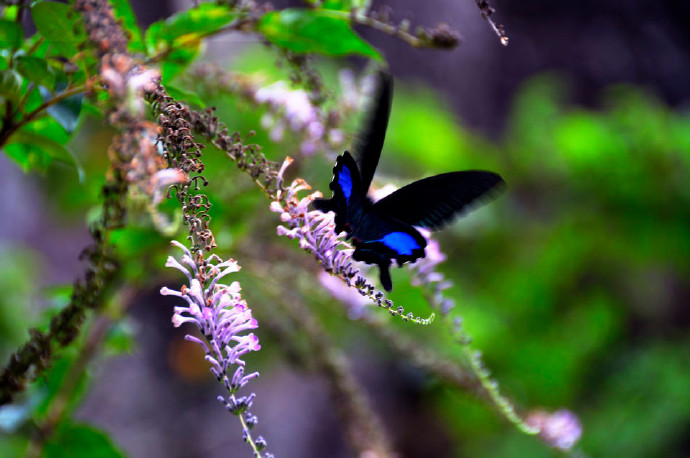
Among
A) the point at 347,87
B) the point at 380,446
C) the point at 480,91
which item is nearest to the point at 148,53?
the point at 347,87

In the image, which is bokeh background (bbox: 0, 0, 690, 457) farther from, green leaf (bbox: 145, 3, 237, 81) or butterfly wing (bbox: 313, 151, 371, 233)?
butterfly wing (bbox: 313, 151, 371, 233)

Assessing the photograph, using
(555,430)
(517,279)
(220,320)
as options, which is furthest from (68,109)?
(517,279)

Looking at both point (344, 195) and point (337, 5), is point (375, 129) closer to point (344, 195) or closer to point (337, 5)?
point (344, 195)

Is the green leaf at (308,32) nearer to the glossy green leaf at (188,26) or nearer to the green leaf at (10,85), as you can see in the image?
the glossy green leaf at (188,26)

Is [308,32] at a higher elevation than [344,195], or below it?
higher

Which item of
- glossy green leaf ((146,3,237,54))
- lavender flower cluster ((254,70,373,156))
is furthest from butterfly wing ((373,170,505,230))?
glossy green leaf ((146,3,237,54))

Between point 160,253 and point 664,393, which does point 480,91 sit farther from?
point 160,253

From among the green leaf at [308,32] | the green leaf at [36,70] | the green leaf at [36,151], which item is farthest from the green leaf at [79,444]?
the green leaf at [308,32]
